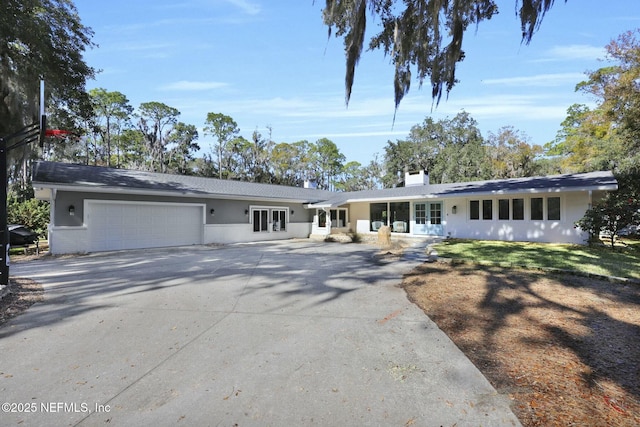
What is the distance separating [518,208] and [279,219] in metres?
12.2

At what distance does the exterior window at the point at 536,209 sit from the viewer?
1355cm

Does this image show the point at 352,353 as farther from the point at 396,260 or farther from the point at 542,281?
the point at 396,260

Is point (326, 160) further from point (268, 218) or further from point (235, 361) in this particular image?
point (235, 361)

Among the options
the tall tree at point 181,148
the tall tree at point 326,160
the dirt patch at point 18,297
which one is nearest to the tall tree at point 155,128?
the tall tree at point 181,148

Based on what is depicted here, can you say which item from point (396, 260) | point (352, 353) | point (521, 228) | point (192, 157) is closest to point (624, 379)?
point (352, 353)

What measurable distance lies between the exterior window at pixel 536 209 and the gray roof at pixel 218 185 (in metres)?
0.66

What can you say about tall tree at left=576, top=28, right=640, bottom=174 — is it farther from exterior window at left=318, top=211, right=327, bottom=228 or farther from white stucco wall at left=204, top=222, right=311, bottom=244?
white stucco wall at left=204, top=222, right=311, bottom=244

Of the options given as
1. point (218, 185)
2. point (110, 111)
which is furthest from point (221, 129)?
point (218, 185)

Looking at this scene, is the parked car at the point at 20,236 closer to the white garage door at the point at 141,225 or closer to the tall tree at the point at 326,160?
the white garage door at the point at 141,225

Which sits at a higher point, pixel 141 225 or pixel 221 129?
pixel 221 129

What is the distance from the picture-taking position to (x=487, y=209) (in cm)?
1498

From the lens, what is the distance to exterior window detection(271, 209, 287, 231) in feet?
59.5

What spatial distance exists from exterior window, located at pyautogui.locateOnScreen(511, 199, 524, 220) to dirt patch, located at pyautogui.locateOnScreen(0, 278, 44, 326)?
1636 centimetres

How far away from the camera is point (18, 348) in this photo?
3490mm
